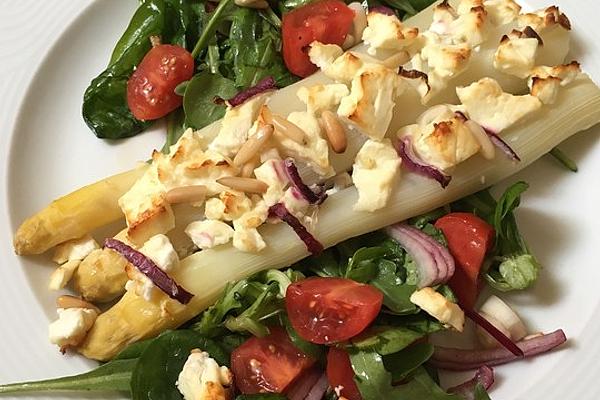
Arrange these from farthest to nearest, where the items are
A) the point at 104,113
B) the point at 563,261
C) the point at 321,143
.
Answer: the point at 104,113
the point at 563,261
the point at 321,143

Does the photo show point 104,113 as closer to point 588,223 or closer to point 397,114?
point 397,114

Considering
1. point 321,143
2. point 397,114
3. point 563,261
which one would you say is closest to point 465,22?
point 397,114

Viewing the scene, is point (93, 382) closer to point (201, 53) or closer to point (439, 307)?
point (439, 307)

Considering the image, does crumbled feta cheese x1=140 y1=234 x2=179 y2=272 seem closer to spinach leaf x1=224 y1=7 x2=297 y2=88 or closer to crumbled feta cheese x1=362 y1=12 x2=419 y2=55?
spinach leaf x1=224 y1=7 x2=297 y2=88

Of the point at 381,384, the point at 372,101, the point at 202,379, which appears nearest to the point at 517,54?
the point at 372,101

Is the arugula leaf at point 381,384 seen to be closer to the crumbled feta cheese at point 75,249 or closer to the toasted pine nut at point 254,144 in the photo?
the toasted pine nut at point 254,144

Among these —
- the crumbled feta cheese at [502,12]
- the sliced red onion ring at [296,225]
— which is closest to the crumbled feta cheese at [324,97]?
the sliced red onion ring at [296,225]
